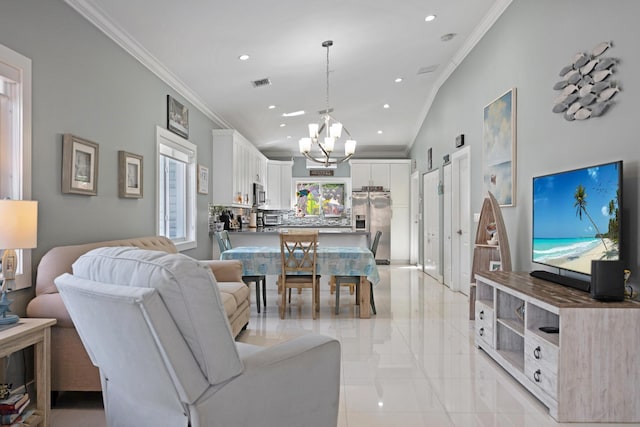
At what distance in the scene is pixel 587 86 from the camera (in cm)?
308

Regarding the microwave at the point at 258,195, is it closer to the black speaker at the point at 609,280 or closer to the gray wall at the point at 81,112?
the gray wall at the point at 81,112

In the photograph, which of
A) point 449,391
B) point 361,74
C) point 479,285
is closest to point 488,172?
point 479,285

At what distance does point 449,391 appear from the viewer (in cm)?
277

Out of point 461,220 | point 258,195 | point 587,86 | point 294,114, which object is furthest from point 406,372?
point 258,195

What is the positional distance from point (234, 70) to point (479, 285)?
11.8ft

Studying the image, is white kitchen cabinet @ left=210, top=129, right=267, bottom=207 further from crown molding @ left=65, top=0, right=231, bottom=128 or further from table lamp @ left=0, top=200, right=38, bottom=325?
table lamp @ left=0, top=200, right=38, bottom=325

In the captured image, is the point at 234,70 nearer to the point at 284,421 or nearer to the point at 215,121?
the point at 215,121

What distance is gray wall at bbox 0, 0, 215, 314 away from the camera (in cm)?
267

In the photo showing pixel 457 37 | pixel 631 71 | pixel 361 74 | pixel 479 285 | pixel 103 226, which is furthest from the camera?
pixel 361 74

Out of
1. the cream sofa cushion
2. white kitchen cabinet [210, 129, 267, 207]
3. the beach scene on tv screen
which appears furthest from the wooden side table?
white kitchen cabinet [210, 129, 267, 207]

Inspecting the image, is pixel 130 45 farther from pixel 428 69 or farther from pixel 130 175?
pixel 428 69

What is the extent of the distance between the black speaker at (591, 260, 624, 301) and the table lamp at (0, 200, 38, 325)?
3041 millimetres

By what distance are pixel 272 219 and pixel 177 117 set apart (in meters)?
5.59

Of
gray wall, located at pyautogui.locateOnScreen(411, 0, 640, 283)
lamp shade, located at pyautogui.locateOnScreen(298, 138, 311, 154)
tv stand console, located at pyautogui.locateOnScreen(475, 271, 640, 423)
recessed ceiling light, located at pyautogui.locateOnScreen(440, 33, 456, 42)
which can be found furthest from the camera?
recessed ceiling light, located at pyautogui.locateOnScreen(440, 33, 456, 42)
